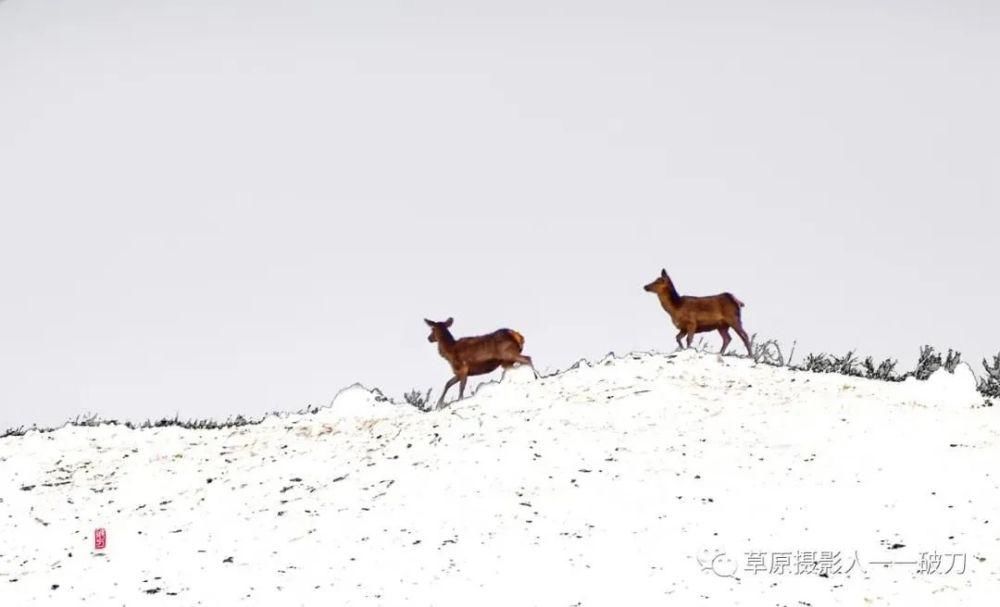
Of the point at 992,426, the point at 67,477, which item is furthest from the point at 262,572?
the point at 992,426

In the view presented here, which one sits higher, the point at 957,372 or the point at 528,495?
the point at 957,372

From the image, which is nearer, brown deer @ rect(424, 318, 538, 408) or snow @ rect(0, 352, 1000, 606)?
snow @ rect(0, 352, 1000, 606)

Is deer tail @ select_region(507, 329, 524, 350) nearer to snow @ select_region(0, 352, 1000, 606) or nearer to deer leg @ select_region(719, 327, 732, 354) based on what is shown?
snow @ select_region(0, 352, 1000, 606)

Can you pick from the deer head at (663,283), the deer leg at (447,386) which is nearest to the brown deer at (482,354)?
the deer leg at (447,386)

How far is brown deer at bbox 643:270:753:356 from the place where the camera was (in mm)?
20000

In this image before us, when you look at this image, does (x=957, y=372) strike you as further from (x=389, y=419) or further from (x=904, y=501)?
(x=389, y=419)

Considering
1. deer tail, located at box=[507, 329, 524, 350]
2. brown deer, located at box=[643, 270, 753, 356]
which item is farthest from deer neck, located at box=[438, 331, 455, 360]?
brown deer, located at box=[643, 270, 753, 356]

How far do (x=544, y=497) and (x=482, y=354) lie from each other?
505 cm

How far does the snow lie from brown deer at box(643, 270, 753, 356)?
60 centimetres

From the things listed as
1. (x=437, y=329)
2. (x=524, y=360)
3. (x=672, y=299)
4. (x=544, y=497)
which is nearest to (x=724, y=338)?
(x=672, y=299)

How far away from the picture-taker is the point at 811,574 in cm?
1230

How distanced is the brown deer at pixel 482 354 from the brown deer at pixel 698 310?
9.48 ft

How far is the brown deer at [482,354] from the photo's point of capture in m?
19.3

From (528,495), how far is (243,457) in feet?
19.0
